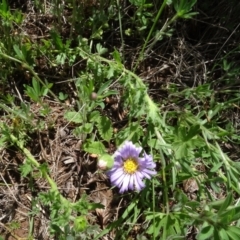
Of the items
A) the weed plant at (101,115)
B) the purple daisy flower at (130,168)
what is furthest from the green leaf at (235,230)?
the purple daisy flower at (130,168)

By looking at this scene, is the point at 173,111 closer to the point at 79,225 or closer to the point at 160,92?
the point at 160,92

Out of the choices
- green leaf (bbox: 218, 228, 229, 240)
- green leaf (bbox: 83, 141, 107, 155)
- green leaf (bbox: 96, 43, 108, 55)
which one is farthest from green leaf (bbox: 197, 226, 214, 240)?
green leaf (bbox: 96, 43, 108, 55)

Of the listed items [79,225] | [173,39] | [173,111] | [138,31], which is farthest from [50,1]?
[79,225]

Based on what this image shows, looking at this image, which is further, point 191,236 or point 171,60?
point 171,60

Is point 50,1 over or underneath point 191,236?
over

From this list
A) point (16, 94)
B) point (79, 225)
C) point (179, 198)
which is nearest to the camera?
point (79, 225)

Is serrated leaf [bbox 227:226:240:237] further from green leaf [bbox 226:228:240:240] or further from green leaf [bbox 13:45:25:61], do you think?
green leaf [bbox 13:45:25:61]

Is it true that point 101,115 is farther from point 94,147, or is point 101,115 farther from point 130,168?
point 130,168
